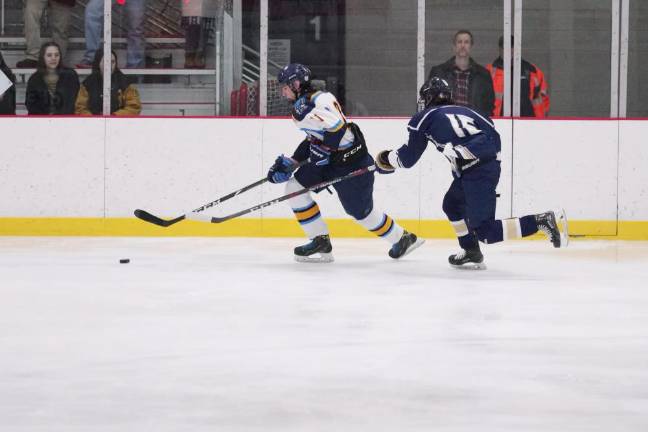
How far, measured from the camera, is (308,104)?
5.46 m

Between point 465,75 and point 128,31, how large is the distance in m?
2.17

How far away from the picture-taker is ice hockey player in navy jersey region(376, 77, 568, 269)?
16.8 ft

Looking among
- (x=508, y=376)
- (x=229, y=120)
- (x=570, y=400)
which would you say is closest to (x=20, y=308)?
(x=508, y=376)

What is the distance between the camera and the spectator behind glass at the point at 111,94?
733cm

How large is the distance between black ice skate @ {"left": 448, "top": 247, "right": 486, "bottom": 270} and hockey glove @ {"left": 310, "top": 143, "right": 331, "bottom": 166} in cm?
77

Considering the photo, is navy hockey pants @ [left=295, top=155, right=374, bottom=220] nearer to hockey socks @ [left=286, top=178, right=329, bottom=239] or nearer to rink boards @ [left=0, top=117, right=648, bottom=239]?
hockey socks @ [left=286, top=178, right=329, bottom=239]

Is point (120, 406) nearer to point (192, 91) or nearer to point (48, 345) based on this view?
point (48, 345)

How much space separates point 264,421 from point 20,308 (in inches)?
75.3

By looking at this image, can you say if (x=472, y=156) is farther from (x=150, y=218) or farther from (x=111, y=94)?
(x=111, y=94)

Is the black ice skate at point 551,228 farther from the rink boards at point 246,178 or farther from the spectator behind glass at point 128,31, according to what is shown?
the spectator behind glass at point 128,31

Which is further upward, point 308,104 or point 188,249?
point 308,104

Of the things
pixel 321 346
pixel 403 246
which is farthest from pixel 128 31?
pixel 321 346

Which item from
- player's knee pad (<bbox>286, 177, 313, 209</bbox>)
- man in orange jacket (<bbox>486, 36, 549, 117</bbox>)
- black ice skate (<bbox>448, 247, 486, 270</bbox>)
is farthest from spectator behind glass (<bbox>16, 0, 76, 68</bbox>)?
black ice skate (<bbox>448, 247, 486, 270</bbox>)

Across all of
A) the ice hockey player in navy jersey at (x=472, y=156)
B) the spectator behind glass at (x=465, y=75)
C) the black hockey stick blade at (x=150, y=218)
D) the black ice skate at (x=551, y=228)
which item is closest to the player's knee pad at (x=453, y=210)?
the ice hockey player in navy jersey at (x=472, y=156)
